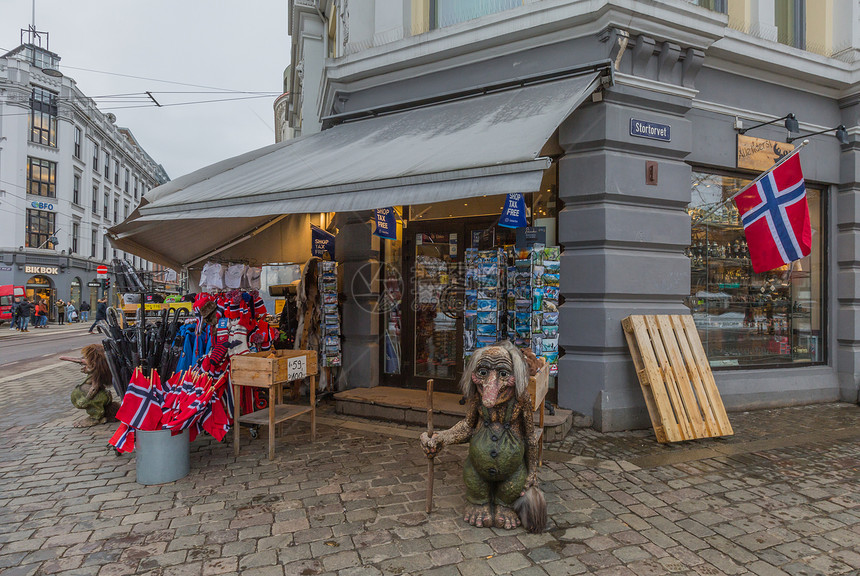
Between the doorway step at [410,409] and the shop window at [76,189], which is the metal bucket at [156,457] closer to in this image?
the doorway step at [410,409]

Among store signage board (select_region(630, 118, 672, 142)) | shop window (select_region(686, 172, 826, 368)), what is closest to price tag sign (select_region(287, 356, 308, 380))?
store signage board (select_region(630, 118, 672, 142))

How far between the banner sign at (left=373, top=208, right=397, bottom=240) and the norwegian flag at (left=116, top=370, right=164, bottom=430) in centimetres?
341

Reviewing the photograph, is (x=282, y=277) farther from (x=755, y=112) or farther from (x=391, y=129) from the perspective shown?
(x=755, y=112)

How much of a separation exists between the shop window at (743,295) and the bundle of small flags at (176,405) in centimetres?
623

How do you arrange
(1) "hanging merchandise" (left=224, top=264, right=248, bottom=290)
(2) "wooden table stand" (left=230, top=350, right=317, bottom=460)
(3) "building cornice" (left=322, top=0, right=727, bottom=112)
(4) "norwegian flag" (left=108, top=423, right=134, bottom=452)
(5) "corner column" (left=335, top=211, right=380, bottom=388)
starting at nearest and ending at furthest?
(4) "norwegian flag" (left=108, top=423, right=134, bottom=452) < (2) "wooden table stand" (left=230, top=350, right=317, bottom=460) < (3) "building cornice" (left=322, top=0, right=727, bottom=112) < (5) "corner column" (left=335, top=211, right=380, bottom=388) < (1) "hanging merchandise" (left=224, top=264, right=248, bottom=290)

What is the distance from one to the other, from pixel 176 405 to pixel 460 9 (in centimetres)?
647

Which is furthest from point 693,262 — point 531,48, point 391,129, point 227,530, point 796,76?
point 227,530

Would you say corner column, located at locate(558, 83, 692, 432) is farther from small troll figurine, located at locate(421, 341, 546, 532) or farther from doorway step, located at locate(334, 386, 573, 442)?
small troll figurine, located at locate(421, 341, 546, 532)

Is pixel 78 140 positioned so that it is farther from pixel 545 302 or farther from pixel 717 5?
pixel 717 5

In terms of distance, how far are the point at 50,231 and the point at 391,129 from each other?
120ft

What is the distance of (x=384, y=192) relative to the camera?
4215 millimetres

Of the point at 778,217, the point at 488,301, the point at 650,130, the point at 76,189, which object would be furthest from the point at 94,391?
the point at 76,189

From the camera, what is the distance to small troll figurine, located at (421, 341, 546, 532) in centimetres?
324

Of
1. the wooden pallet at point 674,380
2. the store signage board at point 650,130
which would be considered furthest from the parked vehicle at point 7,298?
the wooden pallet at point 674,380
